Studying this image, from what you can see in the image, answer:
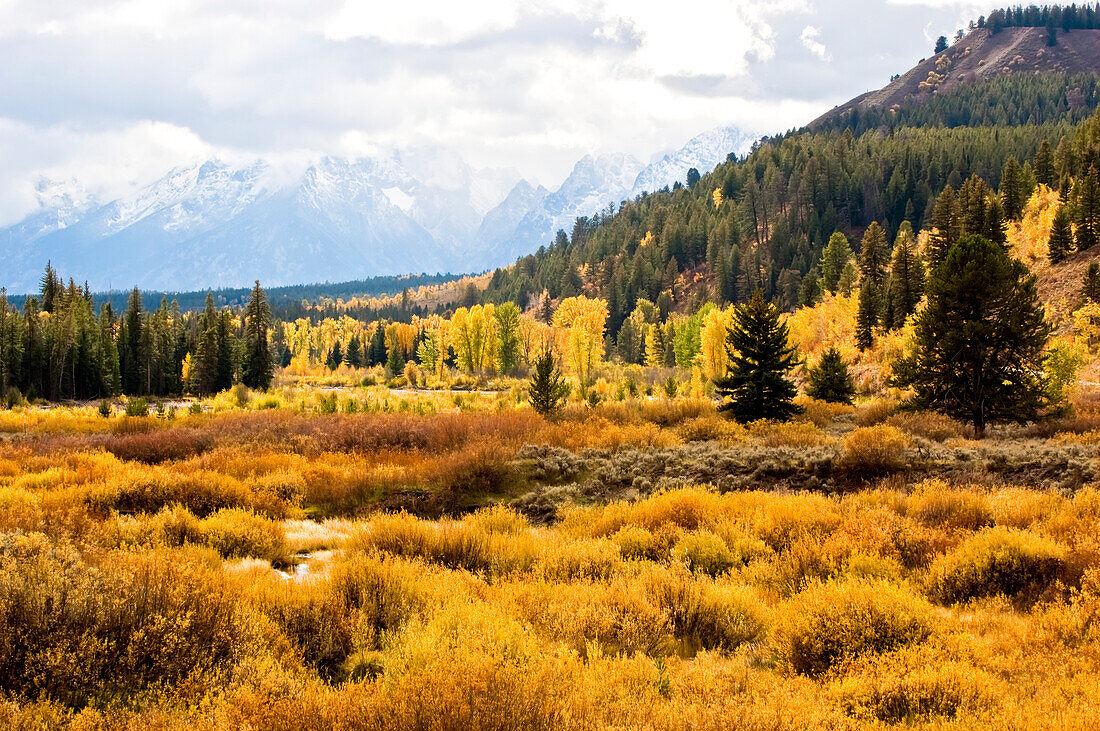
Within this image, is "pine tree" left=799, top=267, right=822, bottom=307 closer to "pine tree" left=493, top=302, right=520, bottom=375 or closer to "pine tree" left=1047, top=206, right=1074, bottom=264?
"pine tree" left=1047, top=206, right=1074, bottom=264

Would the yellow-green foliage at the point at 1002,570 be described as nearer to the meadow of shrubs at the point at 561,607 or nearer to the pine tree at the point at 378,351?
the meadow of shrubs at the point at 561,607

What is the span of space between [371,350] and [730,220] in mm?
75983

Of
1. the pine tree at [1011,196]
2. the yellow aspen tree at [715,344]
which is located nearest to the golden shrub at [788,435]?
the yellow aspen tree at [715,344]

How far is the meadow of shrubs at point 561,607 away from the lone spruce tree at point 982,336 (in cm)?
622

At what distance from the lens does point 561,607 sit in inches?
237

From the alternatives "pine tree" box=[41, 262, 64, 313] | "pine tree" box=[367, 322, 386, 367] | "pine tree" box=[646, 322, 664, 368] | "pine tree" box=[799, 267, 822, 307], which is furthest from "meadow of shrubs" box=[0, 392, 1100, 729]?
"pine tree" box=[367, 322, 386, 367]

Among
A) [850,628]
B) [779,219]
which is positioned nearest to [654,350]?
[779,219]

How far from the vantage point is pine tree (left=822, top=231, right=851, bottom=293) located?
7731 centimetres

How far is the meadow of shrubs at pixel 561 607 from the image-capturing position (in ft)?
13.0

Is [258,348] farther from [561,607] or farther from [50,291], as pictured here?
[561,607]

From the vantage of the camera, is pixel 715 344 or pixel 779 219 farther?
pixel 779 219

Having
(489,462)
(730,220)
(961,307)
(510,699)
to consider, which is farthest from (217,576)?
(730,220)

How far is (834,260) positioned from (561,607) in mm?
82195

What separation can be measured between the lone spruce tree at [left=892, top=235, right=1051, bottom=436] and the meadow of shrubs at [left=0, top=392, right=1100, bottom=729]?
245 inches
